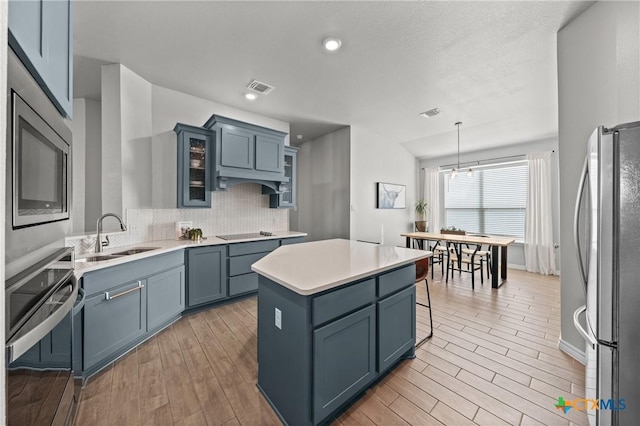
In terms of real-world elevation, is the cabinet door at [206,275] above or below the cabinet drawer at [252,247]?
below

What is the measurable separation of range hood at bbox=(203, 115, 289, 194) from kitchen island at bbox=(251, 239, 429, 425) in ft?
6.14

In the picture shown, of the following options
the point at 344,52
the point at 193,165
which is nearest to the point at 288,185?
the point at 193,165

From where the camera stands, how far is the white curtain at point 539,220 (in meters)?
4.90

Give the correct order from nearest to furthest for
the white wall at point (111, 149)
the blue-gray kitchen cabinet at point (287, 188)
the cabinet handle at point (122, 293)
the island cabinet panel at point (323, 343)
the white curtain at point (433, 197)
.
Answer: the island cabinet panel at point (323, 343)
the cabinet handle at point (122, 293)
the white wall at point (111, 149)
the blue-gray kitchen cabinet at point (287, 188)
the white curtain at point (433, 197)

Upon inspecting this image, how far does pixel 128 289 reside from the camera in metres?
2.17

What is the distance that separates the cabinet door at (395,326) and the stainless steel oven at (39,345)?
1.60m

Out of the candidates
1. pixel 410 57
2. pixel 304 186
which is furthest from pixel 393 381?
pixel 304 186

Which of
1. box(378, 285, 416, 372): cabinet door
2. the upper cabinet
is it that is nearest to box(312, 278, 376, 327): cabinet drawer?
box(378, 285, 416, 372): cabinet door

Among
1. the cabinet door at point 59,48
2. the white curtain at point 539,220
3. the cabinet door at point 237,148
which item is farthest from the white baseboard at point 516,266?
the cabinet door at point 59,48

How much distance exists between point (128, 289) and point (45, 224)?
1603mm

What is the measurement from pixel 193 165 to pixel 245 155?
27.2 inches

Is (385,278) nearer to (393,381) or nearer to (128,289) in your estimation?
(393,381)

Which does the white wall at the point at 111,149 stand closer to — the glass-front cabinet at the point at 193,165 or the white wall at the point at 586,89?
the glass-front cabinet at the point at 193,165

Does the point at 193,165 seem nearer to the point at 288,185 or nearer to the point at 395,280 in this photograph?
the point at 288,185
